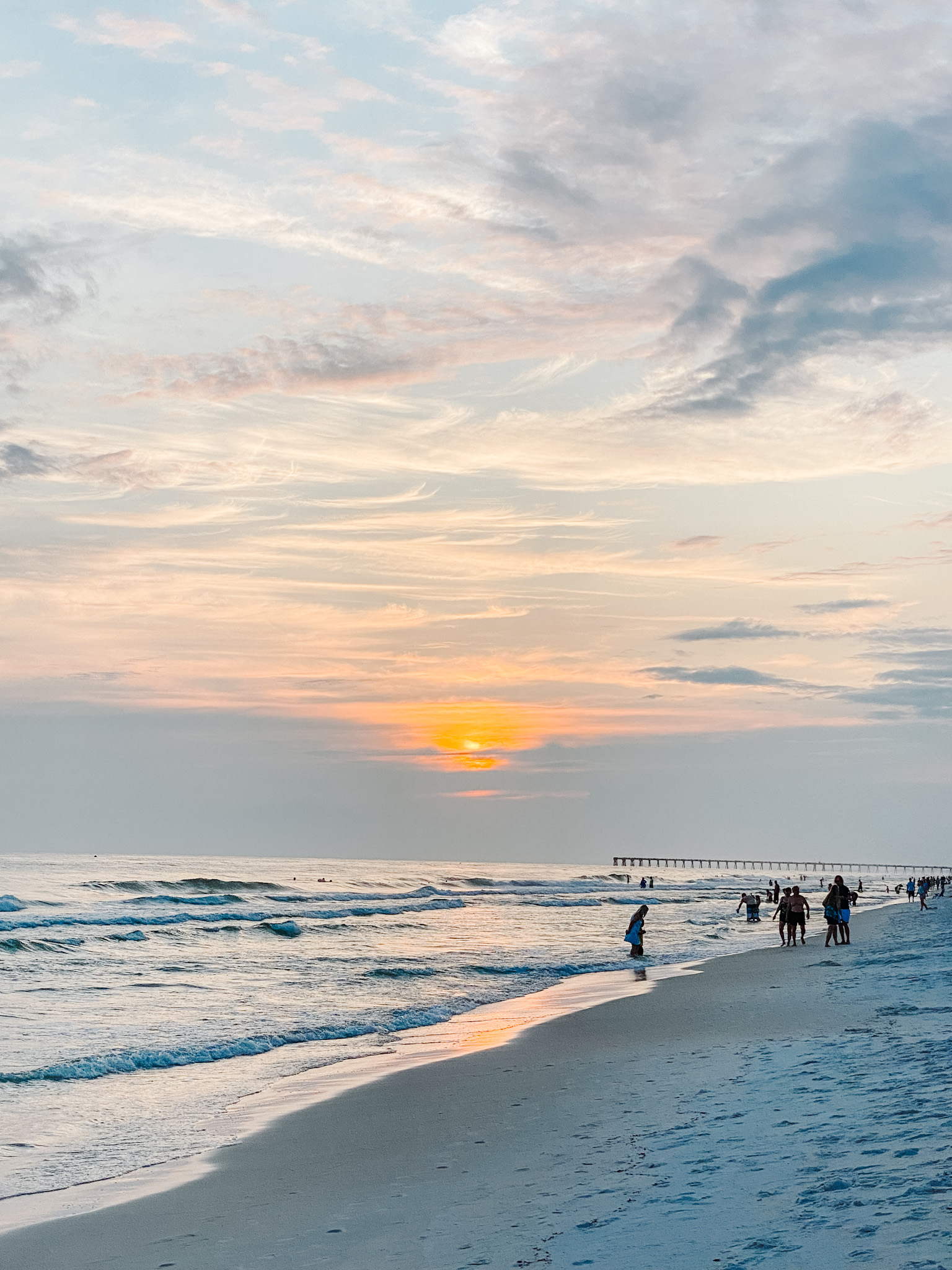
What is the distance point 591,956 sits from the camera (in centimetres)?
3291

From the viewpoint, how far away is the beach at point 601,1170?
6113 mm

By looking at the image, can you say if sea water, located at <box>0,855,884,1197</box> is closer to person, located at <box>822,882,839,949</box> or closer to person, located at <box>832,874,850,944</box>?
person, located at <box>822,882,839,949</box>

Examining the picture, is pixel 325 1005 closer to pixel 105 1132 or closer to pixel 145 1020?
pixel 145 1020

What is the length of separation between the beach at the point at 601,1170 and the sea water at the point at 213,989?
6.12 feet

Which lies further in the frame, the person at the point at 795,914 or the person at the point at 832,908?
the person at the point at 795,914

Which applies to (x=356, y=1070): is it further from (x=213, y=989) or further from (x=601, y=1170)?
(x=213, y=989)

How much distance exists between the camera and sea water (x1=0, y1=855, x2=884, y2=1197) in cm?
1204

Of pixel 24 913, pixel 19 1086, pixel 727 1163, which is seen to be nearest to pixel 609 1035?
pixel 19 1086

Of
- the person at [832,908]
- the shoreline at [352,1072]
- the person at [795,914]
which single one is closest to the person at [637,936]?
the shoreline at [352,1072]

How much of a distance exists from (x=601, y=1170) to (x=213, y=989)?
18.3 metres

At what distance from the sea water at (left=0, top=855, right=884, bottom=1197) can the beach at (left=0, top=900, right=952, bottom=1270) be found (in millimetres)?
1865

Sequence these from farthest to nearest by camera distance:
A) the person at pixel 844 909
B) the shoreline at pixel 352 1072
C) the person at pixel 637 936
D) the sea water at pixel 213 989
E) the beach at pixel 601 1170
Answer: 1. the person at pixel 637 936
2. the person at pixel 844 909
3. the sea water at pixel 213 989
4. the shoreline at pixel 352 1072
5. the beach at pixel 601 1170

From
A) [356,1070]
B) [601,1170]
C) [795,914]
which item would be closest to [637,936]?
[795,914]

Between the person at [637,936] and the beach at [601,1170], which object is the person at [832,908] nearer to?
the person at [637,936]
